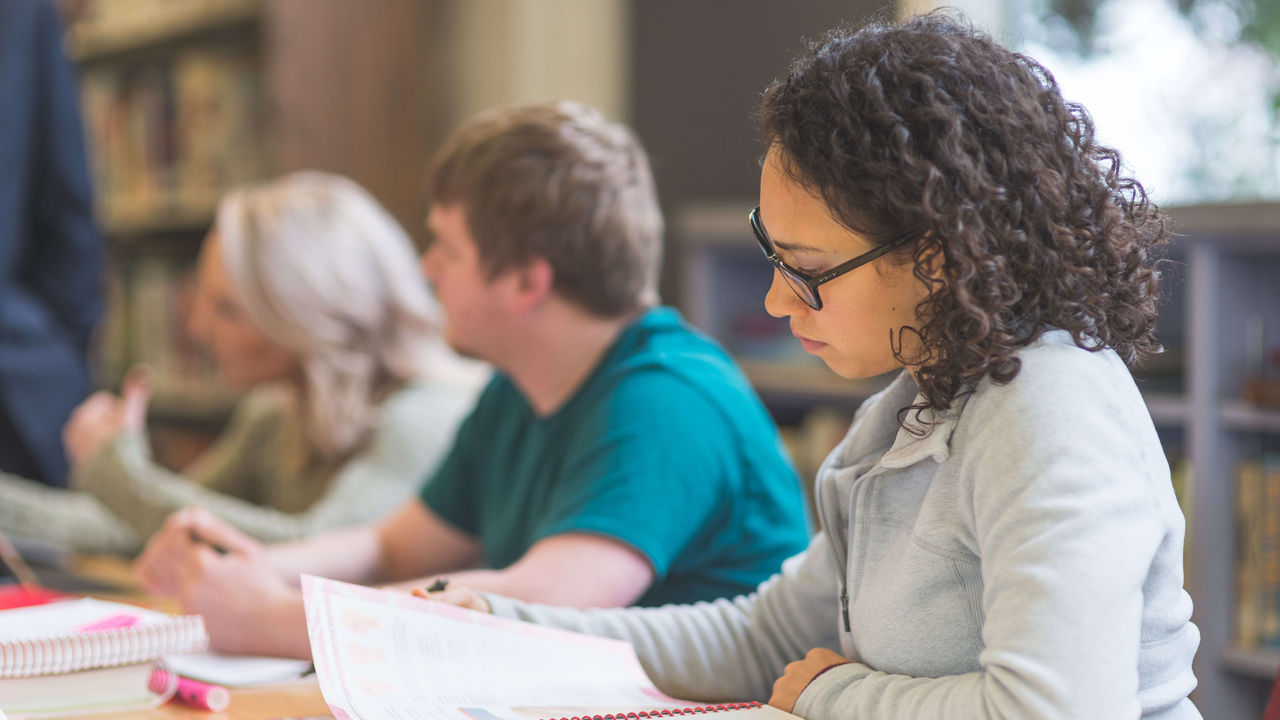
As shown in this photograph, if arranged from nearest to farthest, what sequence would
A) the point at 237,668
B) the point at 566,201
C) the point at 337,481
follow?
the point at 237,668, the point at 566,201, the point at 337,481

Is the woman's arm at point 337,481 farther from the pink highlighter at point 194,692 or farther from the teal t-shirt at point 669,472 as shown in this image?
the pink highlighter at point 194,692

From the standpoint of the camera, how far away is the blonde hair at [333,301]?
5.87 feet

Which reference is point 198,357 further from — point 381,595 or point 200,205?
point 381,595

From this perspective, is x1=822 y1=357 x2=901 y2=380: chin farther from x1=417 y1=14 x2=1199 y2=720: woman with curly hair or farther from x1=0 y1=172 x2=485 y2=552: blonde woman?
x1=0 y1=172 x2=485 y2=552: blonde woman

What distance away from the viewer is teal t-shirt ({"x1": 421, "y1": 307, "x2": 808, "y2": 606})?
1070 millimetres

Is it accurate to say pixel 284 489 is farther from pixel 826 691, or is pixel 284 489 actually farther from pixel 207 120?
pixel 826 691

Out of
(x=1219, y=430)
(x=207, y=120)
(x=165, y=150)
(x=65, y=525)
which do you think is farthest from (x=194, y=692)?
(x=165, y=150)

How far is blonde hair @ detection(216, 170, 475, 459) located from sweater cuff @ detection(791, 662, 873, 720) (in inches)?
45.4

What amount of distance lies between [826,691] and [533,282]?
64cm

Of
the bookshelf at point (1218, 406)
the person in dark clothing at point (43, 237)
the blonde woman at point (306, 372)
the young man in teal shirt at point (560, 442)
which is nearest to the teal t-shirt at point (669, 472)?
the young man in teal shirt at point (560, 442)

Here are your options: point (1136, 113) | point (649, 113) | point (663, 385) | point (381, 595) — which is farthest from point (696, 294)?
point (381, 595)

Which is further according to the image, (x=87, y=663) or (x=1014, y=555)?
(x=87, y=663)

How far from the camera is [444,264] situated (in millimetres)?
1332

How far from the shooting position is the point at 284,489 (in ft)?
6.30
